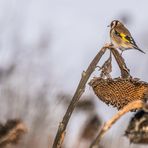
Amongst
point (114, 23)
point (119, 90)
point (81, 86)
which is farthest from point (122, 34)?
point (81, 86)

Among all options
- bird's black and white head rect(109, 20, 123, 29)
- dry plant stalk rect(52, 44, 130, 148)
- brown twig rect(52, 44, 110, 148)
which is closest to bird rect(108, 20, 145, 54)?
bird's black and white head rect(109, 20, 123, 29)

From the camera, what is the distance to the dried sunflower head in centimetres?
547

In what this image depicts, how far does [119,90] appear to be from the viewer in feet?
18.3

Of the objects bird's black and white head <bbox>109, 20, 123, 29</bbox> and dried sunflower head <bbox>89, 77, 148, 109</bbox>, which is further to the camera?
bird's black and white head <bbox>109, 20, 123, 29</bbox>

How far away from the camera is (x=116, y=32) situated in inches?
313

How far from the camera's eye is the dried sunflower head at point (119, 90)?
18.0ft

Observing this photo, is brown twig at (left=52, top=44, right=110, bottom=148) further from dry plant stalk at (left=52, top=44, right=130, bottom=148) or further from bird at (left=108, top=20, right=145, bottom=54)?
bird at (left=108, top=20, right=145, bottom=54)

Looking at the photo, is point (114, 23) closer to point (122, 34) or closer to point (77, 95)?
point (122, 34)

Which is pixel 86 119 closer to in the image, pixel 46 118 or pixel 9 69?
pixel 9 69

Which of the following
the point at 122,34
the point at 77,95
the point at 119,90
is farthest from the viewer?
the point at 122,34

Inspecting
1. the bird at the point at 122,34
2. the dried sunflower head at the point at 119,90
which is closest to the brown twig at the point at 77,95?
the dried sunflower head at the point at 119,90

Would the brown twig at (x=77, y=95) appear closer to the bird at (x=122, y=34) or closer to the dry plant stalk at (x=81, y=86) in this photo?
the dry plant stalk at (x=81, y=86)

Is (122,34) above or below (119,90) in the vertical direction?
above

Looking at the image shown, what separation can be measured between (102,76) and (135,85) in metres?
0.40
